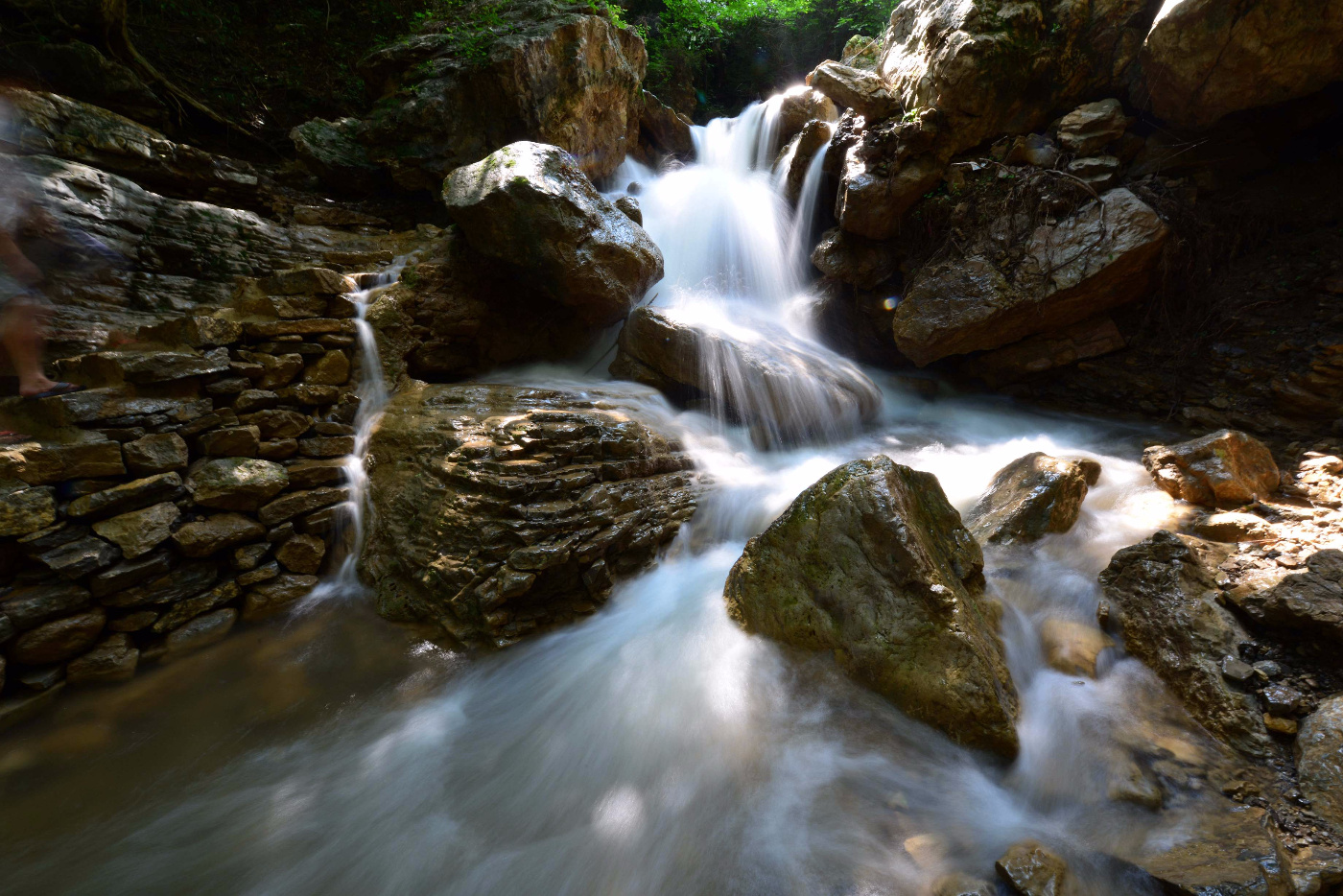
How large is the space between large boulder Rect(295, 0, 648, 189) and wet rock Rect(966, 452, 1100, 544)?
726cm

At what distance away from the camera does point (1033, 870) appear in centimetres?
154

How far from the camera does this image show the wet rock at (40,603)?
99.9 inches

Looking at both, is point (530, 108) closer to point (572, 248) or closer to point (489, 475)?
point (572, 248)

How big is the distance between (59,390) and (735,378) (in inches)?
203

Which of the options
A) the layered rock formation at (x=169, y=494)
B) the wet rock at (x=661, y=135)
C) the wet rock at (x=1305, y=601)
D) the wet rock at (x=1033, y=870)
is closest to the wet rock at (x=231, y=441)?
the layered rock formation at (x=169, y=494)

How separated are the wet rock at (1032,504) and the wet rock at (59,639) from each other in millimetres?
5614

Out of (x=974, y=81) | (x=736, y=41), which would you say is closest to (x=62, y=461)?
(x=974, y=81)

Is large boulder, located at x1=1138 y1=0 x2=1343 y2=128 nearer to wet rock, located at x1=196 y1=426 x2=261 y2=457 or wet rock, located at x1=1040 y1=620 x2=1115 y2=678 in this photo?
wet rock, located at x1=1040 y1=620 x2=1115 y2=678

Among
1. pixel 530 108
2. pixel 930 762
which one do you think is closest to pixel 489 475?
pixel 930 762

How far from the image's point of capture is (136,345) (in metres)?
3.36

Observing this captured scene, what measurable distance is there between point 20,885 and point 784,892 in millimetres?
2962

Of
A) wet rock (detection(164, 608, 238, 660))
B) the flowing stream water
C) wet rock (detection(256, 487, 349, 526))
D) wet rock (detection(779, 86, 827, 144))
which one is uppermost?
wet rock (detection(779, 86, 827, 144))

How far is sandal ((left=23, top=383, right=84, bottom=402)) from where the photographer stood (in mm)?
2861

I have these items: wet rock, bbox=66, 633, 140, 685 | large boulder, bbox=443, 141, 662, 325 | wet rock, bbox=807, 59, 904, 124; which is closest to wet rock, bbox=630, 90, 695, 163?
wet rock, bbox=807, 59, 904, 124
